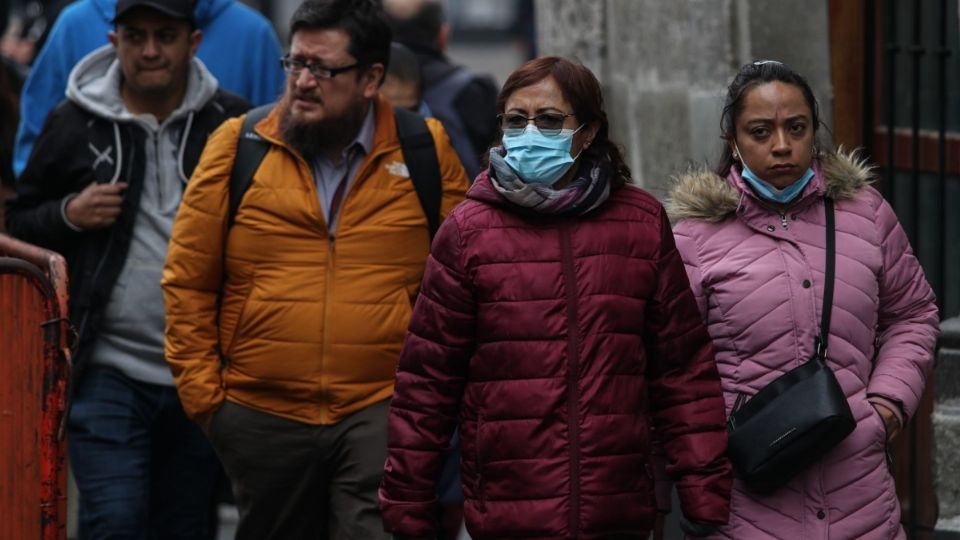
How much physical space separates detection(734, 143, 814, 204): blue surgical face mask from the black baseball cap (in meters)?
2.17

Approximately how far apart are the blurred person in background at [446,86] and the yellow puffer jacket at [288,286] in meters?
1.68

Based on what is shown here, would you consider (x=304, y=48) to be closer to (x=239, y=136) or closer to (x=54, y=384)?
(x=239, y=136)

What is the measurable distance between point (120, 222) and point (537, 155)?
1938 mm

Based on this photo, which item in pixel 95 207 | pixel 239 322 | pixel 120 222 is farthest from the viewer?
pixel 120 222

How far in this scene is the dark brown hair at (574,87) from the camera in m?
5.35

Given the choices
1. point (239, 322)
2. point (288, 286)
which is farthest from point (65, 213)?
point (288, 286)

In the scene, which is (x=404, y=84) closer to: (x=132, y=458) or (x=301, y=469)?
(x=132, y=458)

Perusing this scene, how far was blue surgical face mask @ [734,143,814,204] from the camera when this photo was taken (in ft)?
17.7

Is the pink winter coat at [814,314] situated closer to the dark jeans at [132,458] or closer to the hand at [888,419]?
the hand at [888,419]

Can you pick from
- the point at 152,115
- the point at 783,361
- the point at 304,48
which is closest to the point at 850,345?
the point at 783,361

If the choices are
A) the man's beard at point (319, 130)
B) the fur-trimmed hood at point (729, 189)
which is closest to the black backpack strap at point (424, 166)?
the man's beard at point (319, 130)

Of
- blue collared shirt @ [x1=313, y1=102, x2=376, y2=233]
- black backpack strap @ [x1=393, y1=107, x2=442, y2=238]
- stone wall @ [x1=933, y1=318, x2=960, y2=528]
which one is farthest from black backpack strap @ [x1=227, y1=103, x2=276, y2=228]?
stone wall @ [x1=933, y1=318, x2=960, y2=528]

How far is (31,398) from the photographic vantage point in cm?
561

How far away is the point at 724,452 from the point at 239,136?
180cm
